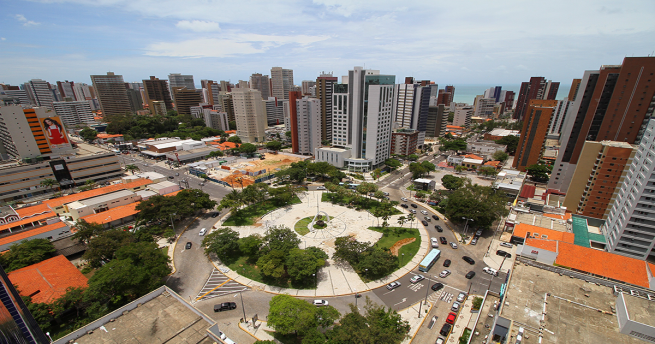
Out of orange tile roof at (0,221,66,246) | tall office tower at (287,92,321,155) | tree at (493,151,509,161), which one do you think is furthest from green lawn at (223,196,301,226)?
tree at (493,151,509,161)

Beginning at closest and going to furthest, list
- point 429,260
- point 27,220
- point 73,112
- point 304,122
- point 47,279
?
1. point 47,279
2. point 429,260
3. point 27,220
4. point 304,122
5. point 73,112

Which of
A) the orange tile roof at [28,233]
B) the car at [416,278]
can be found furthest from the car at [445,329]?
the orange tile roof at [28,233]

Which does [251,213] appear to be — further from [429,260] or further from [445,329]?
[445,329]

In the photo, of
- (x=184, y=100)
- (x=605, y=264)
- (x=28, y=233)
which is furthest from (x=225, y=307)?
(x=184, y=100)

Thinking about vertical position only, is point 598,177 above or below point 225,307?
above

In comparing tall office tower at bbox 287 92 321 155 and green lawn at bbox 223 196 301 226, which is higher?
tall office tower at bbox 287 92 321 155

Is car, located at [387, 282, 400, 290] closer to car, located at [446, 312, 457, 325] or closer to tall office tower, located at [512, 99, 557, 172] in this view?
car, located at [446, 312, 457, 325]

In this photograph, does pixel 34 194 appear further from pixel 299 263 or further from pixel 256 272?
pixel 299 263
